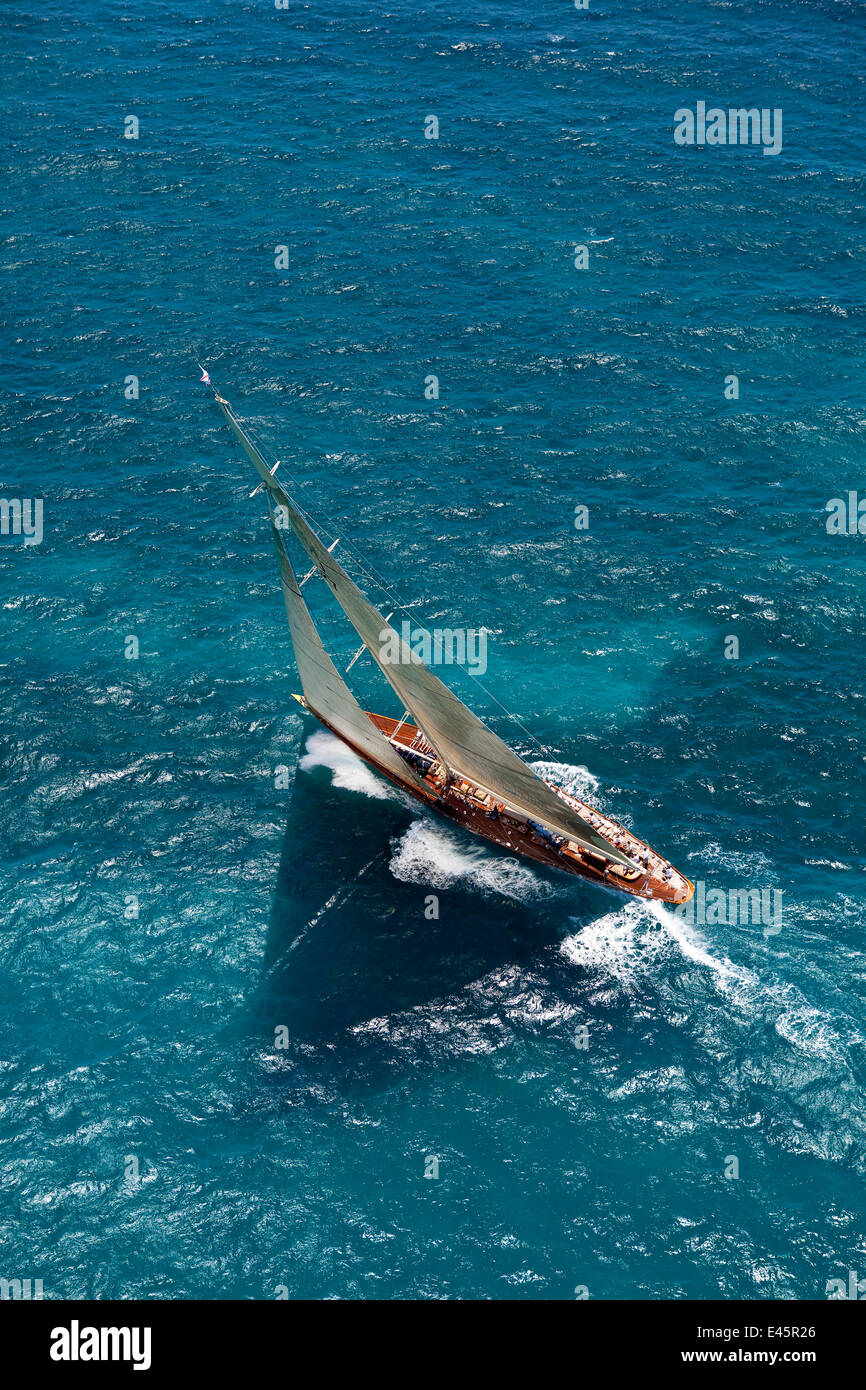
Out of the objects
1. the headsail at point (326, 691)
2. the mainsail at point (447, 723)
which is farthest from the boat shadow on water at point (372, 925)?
the mainsail at point (447, 723)

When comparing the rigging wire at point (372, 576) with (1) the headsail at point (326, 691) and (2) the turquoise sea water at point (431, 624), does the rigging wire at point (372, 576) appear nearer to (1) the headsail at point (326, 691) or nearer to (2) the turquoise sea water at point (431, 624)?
(2) the turquoise sea water at point (431, 624)

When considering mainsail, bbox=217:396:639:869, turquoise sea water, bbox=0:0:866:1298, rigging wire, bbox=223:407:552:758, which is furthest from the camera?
rigging wire, bbox=223:407:552:758

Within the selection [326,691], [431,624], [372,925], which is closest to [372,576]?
[431,624]

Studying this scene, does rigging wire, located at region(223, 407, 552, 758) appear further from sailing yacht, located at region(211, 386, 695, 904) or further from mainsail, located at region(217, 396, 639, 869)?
mainsail, located at region(217, 396, 639, 869)

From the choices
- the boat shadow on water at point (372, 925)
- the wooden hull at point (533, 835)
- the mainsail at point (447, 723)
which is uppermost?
the mainsail at point (447, 723)

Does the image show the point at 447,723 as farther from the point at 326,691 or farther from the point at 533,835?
the point at 533,835

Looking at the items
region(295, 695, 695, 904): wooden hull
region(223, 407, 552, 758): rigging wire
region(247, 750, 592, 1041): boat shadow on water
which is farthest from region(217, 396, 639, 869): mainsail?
region(223, 407, 552, 758): rigging wire

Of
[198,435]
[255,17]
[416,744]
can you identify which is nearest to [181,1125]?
[416,744]
